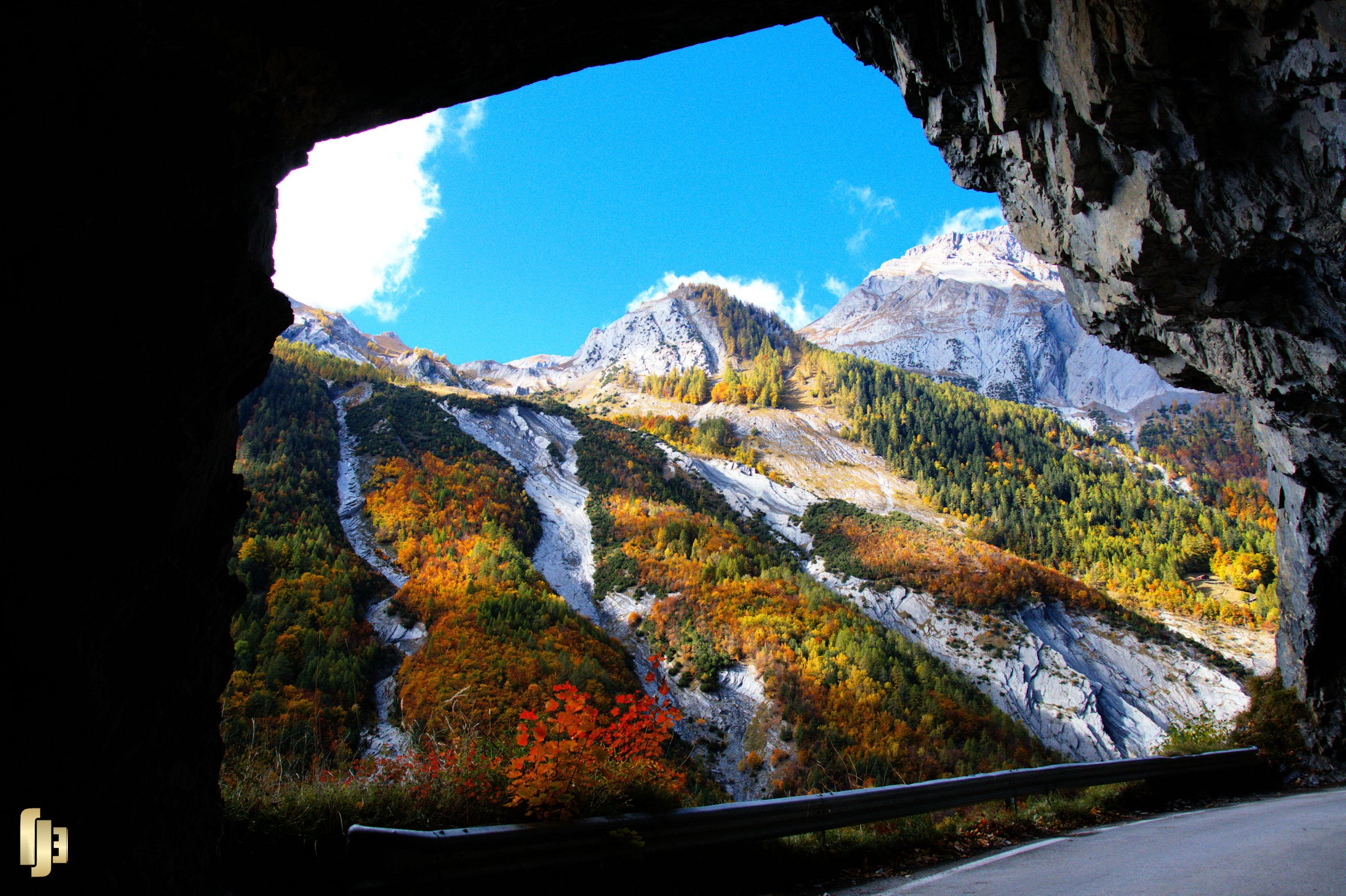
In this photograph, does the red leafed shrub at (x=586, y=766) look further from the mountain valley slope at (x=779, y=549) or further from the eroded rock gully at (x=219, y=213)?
the mountain valley slope at (x=779, y=549)

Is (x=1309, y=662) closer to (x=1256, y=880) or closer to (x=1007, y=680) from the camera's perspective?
(x=1256, y=880)

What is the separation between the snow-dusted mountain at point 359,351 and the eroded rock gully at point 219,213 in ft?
391

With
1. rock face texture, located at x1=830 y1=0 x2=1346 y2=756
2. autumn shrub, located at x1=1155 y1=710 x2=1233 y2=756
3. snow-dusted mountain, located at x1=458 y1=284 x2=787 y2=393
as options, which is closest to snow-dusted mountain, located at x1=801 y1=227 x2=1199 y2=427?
snow-dusted mountain, located at x1=458 y1=284 x2=787 y2=393

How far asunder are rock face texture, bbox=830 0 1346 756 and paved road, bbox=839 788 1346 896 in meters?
5.69

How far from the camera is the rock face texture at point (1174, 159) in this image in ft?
19.4

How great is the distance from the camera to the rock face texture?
590cm

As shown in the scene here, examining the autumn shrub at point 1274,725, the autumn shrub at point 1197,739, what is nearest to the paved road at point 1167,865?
the autumn shrub at point 1197,739

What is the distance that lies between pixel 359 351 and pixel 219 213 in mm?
148332

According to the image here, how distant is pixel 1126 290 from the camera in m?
8.59

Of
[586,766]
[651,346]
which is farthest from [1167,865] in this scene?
[651,346]

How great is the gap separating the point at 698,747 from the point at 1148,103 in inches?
851

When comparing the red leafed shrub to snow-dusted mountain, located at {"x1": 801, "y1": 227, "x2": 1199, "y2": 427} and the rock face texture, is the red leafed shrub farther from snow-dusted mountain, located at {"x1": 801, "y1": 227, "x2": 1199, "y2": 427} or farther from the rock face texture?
snow-dusted mountain, located at {"x1": 801, "y1": 227, "x2": 1199, "y2": 427}

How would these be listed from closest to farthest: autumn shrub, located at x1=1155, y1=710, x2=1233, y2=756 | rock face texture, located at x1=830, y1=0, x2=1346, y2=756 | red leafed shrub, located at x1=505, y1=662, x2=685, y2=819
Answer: red leafed shrub, located at x1=505, y1=662, x2=685, y2=819 → rock face texture, located at x1=830, y1=0, x2=1346, y2=756 → autumn shrub, located at x1=1155, y1=710, x2=1233, y2=756

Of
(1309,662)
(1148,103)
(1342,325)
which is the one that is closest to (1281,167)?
(1148,103)
